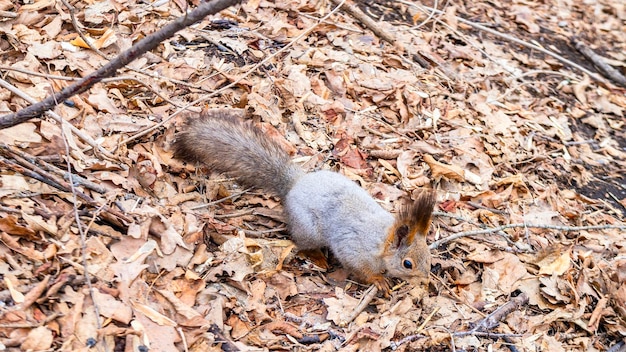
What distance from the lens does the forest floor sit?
2.85 metres

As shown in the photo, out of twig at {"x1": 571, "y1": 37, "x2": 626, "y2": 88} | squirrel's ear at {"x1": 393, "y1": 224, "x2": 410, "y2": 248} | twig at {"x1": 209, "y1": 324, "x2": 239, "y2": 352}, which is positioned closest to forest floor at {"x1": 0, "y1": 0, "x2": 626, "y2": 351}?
twig at {"x1": 209, "y1": 324, "x2": 239, "y2": 352}

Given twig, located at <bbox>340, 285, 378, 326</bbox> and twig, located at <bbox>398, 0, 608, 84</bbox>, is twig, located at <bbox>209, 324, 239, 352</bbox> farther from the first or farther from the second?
twig, located at <bbox>398, 0, 608, 84</bbox>

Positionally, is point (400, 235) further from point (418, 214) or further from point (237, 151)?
point (237, 151)

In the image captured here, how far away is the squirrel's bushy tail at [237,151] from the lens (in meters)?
3.65

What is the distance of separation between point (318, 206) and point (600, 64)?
178 inches

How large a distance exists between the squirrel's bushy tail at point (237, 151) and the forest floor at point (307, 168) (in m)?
0.17

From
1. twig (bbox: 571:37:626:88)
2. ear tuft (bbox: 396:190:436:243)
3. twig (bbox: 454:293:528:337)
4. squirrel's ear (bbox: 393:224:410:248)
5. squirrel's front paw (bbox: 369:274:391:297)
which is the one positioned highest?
ear tuft (bbox: 396:190:436:243)

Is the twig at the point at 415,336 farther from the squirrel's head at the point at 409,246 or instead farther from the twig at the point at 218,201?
the twig at the point at 218,201

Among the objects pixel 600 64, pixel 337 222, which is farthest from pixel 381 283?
pixel 600 64

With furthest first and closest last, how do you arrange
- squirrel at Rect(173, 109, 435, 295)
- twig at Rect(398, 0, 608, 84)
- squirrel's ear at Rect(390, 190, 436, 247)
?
twig at Rect(398, 0, 608, 84) < squirrel at Rect(173, 109, 435, 295) < squirrel's ear at Rect(390, 190, 436, 247)

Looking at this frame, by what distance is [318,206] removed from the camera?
12.0 feet

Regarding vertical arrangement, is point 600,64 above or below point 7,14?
below

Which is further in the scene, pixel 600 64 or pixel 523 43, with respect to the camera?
pixel 600 64

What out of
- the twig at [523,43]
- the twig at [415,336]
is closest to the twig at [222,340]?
the twig at [415,336]
